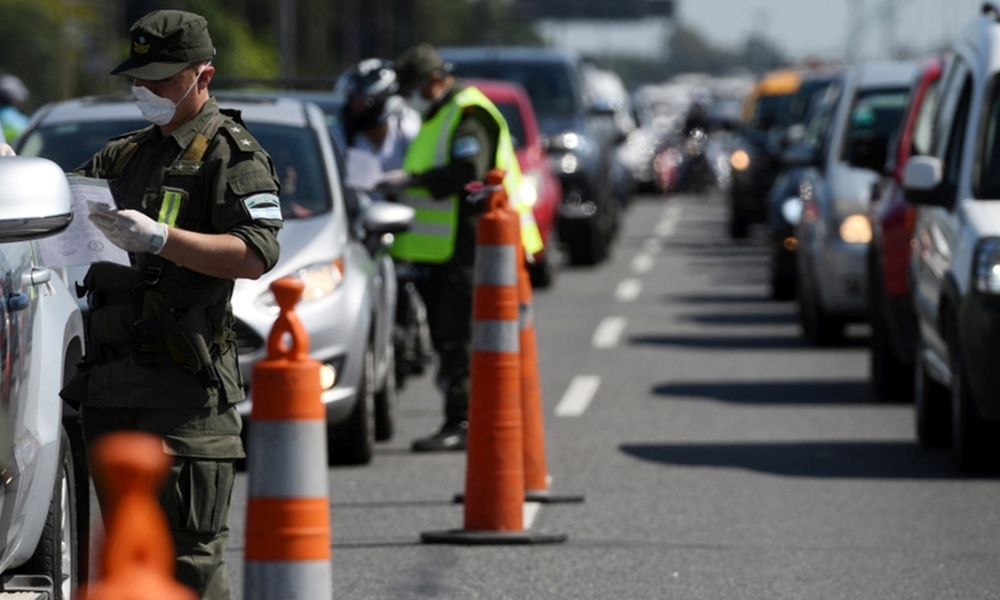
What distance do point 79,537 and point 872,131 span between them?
12.0 m

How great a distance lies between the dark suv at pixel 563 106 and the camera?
83.5 ft

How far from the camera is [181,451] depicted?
5699mm

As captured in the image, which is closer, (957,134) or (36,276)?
(36,276)

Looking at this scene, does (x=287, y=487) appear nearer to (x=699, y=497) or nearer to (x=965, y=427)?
(x=699, y=497)

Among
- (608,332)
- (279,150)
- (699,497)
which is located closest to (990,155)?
(699,497)

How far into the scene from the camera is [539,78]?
25828 mm

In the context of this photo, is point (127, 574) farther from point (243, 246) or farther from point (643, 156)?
point (643, 156)

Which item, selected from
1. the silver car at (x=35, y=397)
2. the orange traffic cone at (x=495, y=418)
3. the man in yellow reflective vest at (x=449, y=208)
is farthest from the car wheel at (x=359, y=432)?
the silver car at (x=35, y=397)

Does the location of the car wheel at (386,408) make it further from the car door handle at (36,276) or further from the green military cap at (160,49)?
the green military cap at (160,49)

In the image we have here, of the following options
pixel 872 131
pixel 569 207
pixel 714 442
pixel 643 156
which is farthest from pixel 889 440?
pixel 643 156

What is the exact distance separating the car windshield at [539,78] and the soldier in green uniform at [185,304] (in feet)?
64.6

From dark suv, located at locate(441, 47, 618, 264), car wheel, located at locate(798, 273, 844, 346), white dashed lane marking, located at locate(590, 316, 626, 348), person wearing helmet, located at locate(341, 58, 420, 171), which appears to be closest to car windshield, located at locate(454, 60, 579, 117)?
dark suv, located at locate(441, 47, 618, 264)

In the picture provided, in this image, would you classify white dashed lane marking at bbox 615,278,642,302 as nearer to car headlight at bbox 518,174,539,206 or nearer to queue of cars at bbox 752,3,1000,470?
car headlight at bbox 518,174,539,206

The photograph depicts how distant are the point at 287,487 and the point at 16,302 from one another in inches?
55.3
